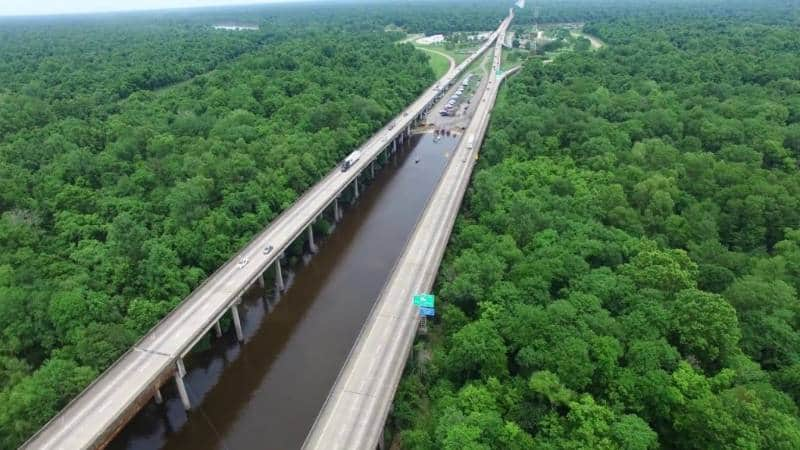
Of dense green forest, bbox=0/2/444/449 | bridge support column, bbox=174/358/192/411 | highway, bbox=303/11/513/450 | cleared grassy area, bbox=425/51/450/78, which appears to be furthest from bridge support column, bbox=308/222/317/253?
cleared grassy area, bbox=425/51/450/78

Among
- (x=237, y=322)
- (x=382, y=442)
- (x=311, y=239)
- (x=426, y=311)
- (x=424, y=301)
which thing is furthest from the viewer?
(x=311, y=239)

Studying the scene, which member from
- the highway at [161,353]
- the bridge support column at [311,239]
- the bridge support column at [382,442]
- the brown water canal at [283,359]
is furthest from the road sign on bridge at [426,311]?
the bridge support column at [311,239]

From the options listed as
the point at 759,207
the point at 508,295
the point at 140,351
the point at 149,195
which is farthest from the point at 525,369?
the point at 149,195

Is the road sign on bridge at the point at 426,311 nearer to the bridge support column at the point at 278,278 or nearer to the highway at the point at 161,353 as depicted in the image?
the highway at the point at 161,353

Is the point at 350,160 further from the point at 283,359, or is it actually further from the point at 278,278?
the point at 283,359

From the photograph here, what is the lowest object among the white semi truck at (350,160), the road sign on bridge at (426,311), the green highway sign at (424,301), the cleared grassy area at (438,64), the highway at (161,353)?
the highway at (161,353)

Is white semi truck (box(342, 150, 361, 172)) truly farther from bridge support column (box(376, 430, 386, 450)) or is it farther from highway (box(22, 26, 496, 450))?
bridge support column (box(376, 430, 386, 450))

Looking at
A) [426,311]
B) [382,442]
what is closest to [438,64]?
[426,311]
